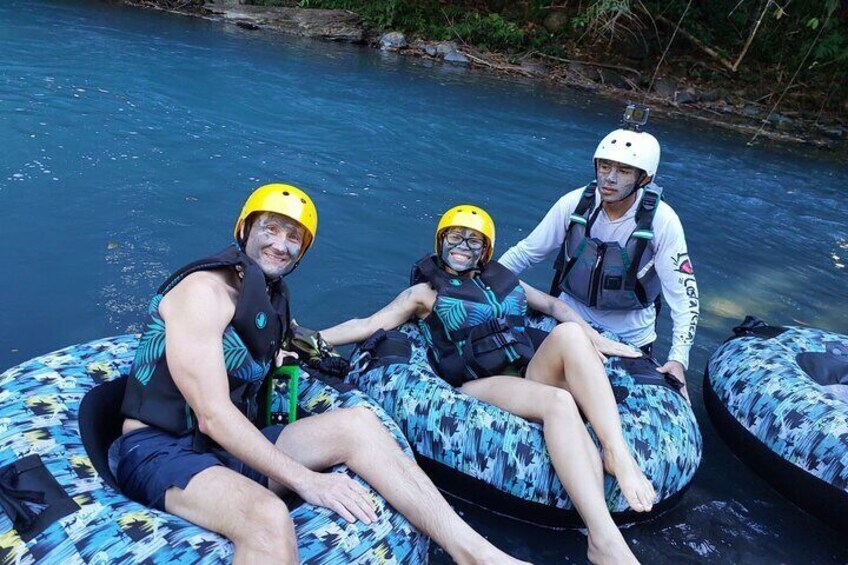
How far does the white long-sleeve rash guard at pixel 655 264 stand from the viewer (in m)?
3.98

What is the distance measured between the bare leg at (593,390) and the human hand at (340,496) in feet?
3.63

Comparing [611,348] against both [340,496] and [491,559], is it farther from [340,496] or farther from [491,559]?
[340,496]

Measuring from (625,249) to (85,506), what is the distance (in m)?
2.94

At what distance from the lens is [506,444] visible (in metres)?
3.18

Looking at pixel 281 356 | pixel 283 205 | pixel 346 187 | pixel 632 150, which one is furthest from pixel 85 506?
pixel 346 187

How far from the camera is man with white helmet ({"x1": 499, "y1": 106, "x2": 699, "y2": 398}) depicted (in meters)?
3.93

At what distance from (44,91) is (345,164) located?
3.68 meters

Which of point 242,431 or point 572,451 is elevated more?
point 242,431

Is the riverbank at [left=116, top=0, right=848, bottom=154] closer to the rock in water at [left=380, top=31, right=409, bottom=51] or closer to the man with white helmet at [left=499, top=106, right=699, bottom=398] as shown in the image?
the rock in water at [left=380, top=31, right=409, bottom=51]

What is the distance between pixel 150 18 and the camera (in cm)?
1488

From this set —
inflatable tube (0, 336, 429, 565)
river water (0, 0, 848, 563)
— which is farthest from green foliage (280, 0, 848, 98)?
inflatable tube (0, 336, 429, 565)

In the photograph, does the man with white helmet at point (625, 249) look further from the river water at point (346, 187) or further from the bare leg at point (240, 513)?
the bare leg at point (240, 513)

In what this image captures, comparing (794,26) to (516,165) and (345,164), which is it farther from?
(345,164)

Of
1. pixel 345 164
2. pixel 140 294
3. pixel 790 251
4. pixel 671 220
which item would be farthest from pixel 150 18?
pixel 671 220
